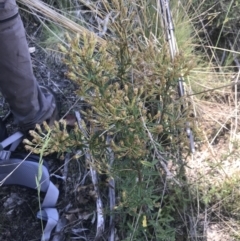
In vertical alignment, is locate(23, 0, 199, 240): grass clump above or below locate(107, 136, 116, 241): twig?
above

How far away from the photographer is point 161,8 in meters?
1.81

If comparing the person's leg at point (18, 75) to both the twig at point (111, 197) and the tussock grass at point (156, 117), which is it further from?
the twig at point (111, 197)

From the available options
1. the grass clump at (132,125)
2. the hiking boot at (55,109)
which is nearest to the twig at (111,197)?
the grass clump at (132,125)

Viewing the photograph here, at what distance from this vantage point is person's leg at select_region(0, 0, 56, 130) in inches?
57.8

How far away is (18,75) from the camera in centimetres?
158

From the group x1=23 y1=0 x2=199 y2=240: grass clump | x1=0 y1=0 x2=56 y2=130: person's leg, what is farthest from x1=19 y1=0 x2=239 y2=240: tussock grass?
x1=0 y1=0 x2=56 y2=130: person's leg

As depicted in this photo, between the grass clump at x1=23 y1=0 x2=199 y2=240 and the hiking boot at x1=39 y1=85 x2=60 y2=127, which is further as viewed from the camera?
the hiking boot at x1=39 y1=85 x2=60 y2=127

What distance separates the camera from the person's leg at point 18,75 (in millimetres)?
1469

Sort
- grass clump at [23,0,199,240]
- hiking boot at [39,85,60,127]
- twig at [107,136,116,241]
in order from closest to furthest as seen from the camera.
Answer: grass clump at [23,0,199,240] < twig at [107,136,116,241] < hiking boot at [39,85,60,127]

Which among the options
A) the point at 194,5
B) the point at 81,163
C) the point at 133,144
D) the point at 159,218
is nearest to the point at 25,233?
the point at 81,163

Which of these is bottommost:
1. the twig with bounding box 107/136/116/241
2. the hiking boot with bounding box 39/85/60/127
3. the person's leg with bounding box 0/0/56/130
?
the twig with bounding box 107/136/116/241

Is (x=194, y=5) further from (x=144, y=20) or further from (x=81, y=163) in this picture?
(x=81, y=163)

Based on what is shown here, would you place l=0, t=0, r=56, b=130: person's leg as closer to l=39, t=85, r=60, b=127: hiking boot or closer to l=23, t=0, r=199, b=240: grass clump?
l=39, t=85, r=60, b=127: hiking boot

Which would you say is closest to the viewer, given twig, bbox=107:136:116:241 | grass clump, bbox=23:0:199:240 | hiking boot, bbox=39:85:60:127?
grass clump, bbox=23:0:199:240
